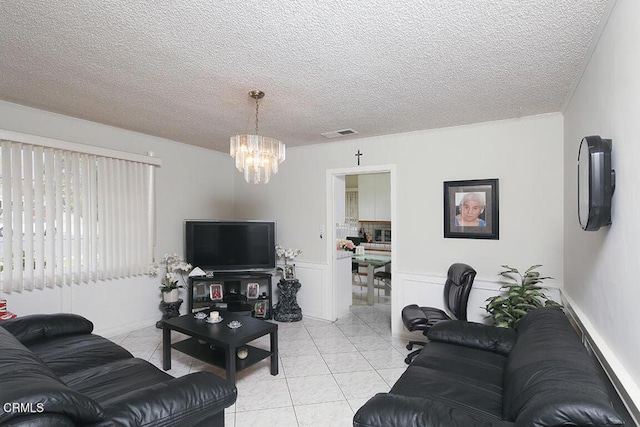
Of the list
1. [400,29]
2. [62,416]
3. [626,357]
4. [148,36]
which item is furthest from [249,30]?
[626,357]

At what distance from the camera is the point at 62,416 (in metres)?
1.14

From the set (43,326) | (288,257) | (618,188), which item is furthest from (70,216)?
(618,188)

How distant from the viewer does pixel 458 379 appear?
77.3 inches

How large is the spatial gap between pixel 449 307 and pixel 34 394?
10.8 ft

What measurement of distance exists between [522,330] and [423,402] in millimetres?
1196

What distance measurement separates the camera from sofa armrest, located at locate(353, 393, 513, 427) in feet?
4.34

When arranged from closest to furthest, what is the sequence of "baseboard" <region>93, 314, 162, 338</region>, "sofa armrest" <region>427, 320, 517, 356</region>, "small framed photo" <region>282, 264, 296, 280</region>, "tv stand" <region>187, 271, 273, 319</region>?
"sofa armrest" <region>427, 320, 517, 356</region> < "baseboard" <region>93, 314, 162, 338</region> < "tv stand" <region>187, 271, 273, 319</region> < "small framed photo" <region>282, 264, 296, 280</region>

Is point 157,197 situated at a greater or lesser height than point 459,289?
greater

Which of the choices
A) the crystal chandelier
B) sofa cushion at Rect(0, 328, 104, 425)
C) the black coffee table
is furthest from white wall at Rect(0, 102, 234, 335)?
sofa cushion at Rect(0, 328, 104, 425)

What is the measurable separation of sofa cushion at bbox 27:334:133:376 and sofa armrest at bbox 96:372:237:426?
38.0 inches

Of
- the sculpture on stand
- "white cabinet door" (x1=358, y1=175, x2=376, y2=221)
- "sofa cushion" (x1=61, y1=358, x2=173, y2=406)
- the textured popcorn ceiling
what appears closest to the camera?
the textured popcorn ceiling

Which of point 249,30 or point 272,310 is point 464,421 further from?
point 272,310

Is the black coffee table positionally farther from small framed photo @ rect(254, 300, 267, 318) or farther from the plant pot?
small framed photo @ rect(254, 300, 267, 318)

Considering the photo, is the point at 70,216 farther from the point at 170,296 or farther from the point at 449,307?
the point at 449,307
